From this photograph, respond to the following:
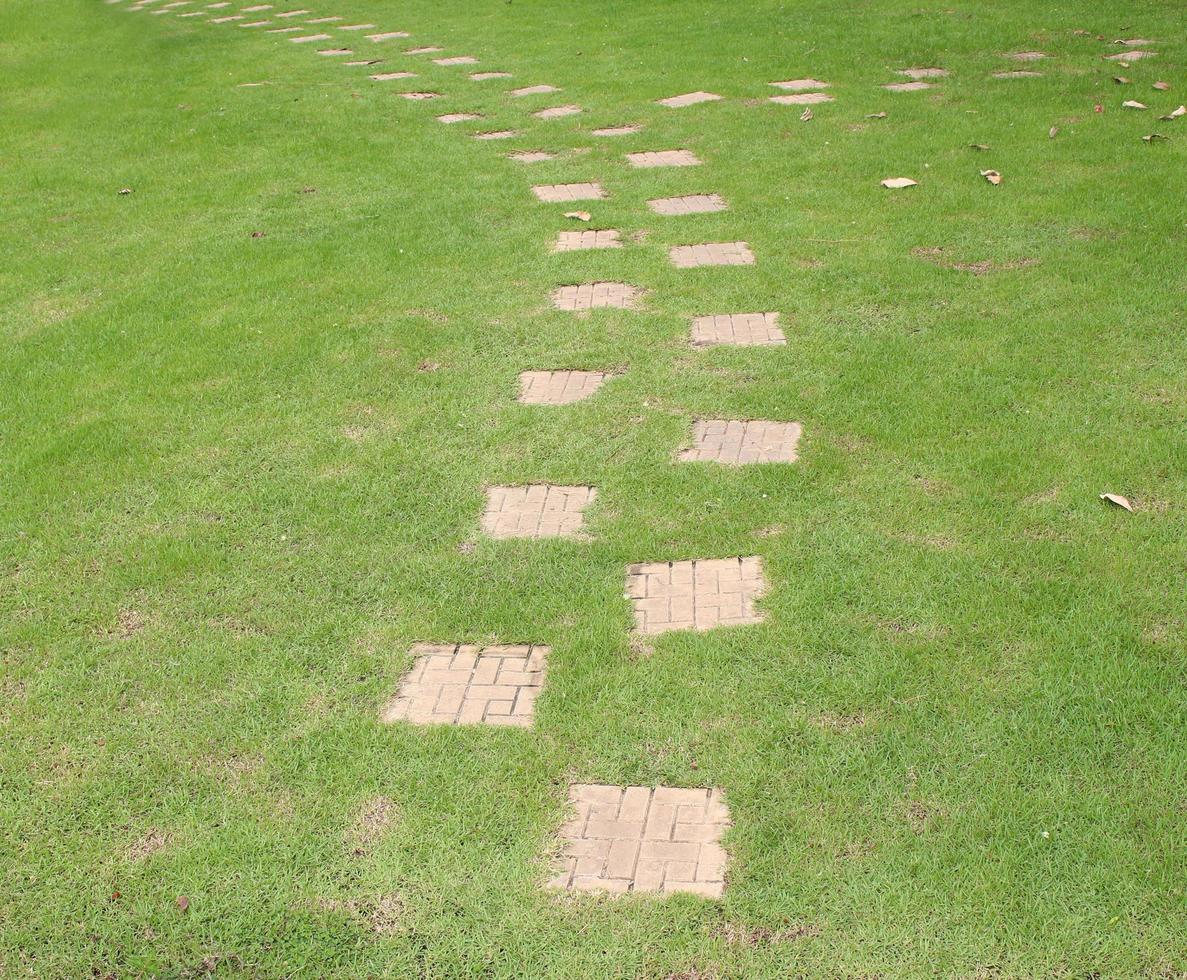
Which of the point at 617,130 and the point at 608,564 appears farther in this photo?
the point at 617,130

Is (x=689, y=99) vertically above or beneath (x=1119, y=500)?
above

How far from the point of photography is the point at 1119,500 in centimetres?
374

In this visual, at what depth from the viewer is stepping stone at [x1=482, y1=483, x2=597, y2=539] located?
3.94 metres

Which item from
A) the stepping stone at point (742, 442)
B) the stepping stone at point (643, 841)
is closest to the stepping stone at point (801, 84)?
the stepping stone at point (742, 442)

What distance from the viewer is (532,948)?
249cm

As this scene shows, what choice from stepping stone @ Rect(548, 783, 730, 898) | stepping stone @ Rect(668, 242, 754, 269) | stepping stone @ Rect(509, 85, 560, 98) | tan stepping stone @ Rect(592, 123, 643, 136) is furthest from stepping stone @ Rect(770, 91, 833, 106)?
stepping stone @ Rect(548, 783, 730, 898)

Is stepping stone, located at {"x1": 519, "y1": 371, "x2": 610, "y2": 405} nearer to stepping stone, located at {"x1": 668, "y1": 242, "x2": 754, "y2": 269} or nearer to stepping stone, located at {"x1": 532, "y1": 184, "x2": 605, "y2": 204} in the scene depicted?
stepping stone, located at {"x1": 668, "y1": 242, "x2": 754, "y2": 269}

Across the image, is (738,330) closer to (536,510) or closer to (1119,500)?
(536,510)

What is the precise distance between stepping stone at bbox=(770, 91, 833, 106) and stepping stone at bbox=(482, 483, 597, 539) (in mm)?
6038

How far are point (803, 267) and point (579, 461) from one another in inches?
88.0

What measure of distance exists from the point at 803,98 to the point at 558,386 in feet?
17.8

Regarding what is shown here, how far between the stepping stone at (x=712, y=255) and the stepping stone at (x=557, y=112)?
3.54 metres

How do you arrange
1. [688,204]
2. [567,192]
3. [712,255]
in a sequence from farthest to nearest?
[567,192] < [688,204] < [712,255]

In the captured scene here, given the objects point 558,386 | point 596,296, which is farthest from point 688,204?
point 558,386
